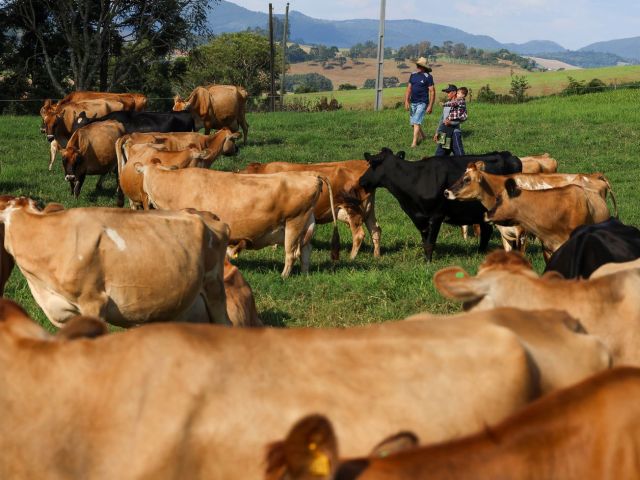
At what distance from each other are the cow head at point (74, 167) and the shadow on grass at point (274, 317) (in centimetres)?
973

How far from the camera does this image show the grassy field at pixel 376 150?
10.7 metres

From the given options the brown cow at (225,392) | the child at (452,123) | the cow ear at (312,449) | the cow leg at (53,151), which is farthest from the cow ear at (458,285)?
the cow leg at (53,151)

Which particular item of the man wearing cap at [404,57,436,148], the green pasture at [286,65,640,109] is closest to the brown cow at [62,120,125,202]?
the man wearing cap at [404,57,436,148]

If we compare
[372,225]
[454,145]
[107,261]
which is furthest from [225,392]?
[454,145]

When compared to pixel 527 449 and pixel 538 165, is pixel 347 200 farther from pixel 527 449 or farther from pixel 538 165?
pixel 527 449

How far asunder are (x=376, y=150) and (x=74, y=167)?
29.7 ft

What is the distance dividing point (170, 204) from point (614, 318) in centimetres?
783

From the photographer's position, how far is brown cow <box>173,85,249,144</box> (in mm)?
27141

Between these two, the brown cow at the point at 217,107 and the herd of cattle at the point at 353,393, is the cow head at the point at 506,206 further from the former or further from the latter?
the brown cow at the point at 217,107

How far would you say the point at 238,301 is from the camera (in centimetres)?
897

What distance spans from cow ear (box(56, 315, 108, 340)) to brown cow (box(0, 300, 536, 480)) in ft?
0.67

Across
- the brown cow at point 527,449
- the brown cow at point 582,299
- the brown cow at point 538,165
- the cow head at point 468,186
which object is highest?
the brown cow at point 527,449

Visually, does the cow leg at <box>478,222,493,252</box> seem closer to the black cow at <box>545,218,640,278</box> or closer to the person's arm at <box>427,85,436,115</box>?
the black cow at <box>545,218,640,278</box>

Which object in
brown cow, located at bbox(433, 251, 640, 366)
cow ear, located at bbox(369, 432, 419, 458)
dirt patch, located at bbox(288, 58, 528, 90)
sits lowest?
dirt patch, located at bbox(288, 58, 528, 90)
